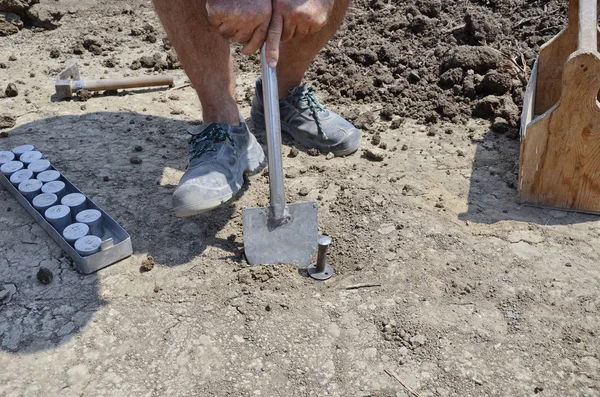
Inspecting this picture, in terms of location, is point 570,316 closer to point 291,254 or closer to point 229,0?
point 291,254

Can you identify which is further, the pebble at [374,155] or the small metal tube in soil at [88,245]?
the pebble at [374,155]

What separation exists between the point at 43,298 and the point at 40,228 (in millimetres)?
452

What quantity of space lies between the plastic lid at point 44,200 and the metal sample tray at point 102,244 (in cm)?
3

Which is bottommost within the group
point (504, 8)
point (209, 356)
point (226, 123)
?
point (209, 356)

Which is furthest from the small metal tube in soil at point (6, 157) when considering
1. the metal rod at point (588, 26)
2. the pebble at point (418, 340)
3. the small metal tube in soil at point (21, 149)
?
the metal rod at point (588, 26)

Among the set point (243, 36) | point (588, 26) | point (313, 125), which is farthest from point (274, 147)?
point (588, 26)

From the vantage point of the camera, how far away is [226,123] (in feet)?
9.22

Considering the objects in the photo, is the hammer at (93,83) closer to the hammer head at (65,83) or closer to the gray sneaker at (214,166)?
the hammer head at (65,83)

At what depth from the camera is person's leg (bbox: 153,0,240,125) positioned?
8.92ft

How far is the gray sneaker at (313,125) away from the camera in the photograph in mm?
3066

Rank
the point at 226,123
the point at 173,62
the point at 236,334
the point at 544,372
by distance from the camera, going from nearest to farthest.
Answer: the point at 544,372 < the point at 236,334 < the point at 226,123 < the point at 173,62

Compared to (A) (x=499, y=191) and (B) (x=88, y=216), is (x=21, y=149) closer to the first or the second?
(B) (x=88, y=216)

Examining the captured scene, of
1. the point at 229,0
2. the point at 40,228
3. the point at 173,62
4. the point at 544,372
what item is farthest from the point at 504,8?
the point at 40,228

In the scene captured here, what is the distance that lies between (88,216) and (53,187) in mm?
280
